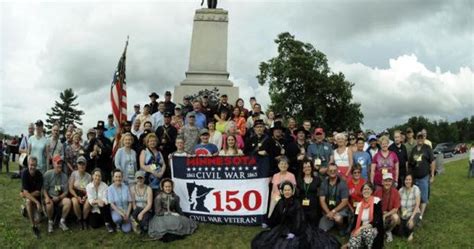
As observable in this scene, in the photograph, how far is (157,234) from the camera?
8.95 metres

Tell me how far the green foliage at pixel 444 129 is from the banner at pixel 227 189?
8184cm

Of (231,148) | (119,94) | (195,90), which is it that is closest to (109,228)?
(231,148)

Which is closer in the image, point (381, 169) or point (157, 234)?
point (157, 234)

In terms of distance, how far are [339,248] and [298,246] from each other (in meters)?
0.84

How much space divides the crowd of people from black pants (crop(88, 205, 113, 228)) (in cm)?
2

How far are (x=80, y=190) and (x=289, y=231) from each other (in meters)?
4.48

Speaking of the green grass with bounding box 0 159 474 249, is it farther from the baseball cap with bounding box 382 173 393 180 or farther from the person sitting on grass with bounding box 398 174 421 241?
the baseball cap with bounding box 382 173 393 180

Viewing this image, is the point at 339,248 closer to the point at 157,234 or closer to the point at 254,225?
the point at 254,225

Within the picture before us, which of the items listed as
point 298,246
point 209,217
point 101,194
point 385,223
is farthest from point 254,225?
point 101,194

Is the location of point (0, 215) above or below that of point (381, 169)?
below

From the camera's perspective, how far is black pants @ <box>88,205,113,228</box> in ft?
30.9

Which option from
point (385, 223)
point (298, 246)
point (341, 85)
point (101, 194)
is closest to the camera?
point (298, 246)

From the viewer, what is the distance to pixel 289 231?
8.13m

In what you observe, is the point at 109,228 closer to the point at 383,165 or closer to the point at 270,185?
the point at 270,185
